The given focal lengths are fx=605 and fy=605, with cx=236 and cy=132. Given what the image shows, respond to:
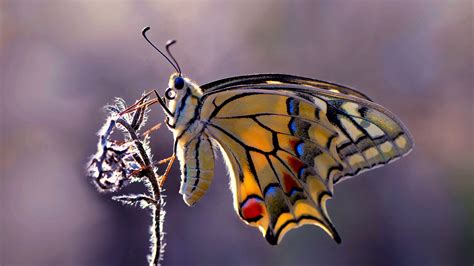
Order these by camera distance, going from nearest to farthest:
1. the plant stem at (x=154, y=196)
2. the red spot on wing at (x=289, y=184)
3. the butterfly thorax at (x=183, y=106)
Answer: the plant stem at (x=154, y=196) → the butterfly thorax at (x=183, y=106) → the red spot on wing at (x=289, y=184)

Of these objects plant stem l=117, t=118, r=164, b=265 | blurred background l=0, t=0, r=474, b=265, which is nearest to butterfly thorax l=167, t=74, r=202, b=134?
plant stem l=117, t=118, r=164, b=265

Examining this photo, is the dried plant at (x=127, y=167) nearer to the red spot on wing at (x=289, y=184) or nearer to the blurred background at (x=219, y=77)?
the red spot on wing at (x=289, y=184)

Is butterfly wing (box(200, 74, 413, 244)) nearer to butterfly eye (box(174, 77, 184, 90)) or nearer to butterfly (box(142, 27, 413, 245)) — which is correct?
butterfly (box(142, 27, 413, 245))

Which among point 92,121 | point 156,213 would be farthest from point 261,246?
point 156,213

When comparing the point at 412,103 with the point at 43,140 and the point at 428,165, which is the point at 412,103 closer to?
the point at 428,165

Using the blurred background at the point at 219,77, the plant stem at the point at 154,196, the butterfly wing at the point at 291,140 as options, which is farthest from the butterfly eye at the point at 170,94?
the blurred background at the point at 219,77

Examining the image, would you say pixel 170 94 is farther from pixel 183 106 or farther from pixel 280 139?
pixel 280 139

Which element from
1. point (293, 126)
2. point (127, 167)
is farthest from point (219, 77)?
point (127, 167)

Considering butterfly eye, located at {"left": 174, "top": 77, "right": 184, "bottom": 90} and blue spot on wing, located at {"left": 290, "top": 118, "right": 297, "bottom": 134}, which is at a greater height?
butterfly eye, located at {"left": 174, "top": 77, "right": 184, "bottom": 90}
